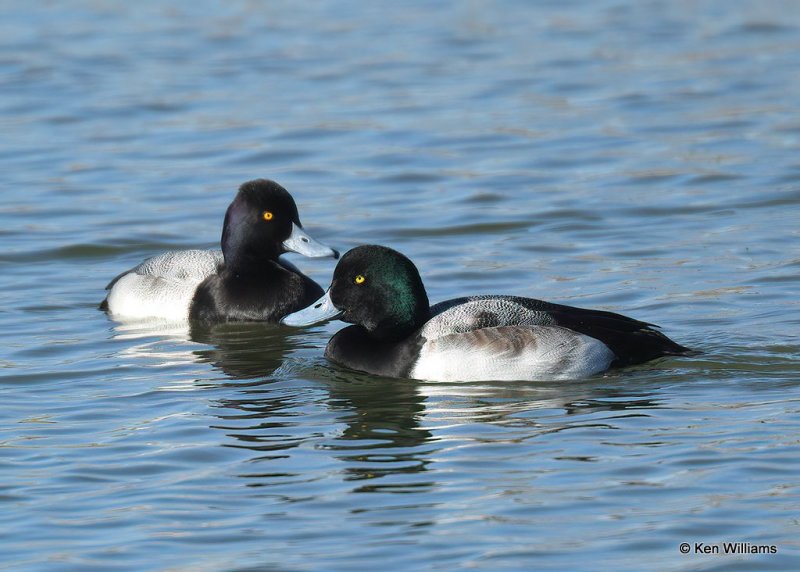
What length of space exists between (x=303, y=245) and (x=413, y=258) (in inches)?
62.4

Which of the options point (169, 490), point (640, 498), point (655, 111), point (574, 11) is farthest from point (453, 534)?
point (574, 11)

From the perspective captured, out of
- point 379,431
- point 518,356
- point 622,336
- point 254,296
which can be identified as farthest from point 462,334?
point 254,296

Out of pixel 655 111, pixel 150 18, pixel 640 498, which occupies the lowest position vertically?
pixel 640 498

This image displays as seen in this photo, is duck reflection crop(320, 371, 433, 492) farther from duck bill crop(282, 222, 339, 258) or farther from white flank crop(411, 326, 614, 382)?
duck bill crop(282, 222, 339, 258)

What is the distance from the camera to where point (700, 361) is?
9375mm

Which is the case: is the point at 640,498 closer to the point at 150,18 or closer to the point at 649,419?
the point at 649,419

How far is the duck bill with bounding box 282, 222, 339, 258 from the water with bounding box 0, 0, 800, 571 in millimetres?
641

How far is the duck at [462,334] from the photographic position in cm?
906

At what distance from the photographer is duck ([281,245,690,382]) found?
9.06 m

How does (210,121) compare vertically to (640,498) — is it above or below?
above

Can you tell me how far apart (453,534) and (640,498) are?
0.93 meters

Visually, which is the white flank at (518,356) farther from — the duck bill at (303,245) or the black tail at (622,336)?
the duck bill at (303,245)

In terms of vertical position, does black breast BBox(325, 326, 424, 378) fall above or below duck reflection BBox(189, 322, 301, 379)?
above

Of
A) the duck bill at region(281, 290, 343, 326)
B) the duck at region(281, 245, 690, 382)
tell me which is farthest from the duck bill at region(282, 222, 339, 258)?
the duck at region(281, 245, 690, 382)
